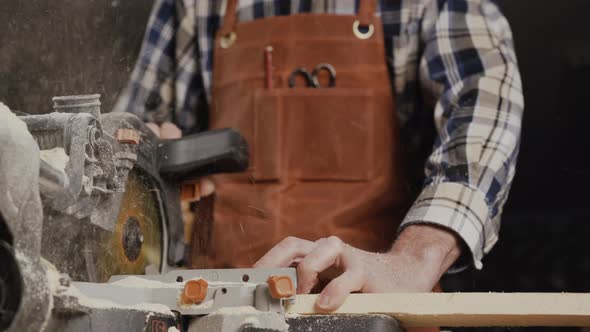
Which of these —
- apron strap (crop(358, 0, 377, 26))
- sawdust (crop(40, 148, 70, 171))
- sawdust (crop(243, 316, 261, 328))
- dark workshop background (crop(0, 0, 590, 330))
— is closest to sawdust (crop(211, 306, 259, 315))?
sawdust (crop(243, 316, 261, 328))

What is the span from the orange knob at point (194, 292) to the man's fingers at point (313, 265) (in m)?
0.15

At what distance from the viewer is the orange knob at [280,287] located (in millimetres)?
845

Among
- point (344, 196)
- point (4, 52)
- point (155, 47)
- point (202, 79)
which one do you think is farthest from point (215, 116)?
point (4, 52)

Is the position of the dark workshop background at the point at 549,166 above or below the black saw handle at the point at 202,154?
below

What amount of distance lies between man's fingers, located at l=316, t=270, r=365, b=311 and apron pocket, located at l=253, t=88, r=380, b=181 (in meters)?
0.53

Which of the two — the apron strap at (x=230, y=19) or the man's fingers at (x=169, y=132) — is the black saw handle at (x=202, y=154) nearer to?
the man's fingers at (x=169, y=132)

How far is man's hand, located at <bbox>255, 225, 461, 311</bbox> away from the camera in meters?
0.97

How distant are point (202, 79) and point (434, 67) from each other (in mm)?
556

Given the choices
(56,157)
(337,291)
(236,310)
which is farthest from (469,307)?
(56,157)

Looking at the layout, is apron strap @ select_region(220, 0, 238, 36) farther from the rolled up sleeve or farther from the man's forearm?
the man's forearm

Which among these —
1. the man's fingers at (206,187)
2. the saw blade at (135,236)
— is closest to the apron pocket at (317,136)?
the man's fingers at (206,187)

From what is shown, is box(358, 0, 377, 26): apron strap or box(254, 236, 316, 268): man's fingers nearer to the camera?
box(254, 236, 316, 268): man's fingers

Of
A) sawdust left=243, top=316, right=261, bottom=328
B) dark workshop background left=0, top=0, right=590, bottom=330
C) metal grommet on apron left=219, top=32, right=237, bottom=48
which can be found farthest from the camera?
dark workshop background left=0, top=0, right=590, bottom=330

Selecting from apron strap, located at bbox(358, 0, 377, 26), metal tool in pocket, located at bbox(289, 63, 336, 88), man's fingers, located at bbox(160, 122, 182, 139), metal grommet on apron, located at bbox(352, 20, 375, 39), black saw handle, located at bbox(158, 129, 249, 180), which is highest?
apron strap, located at bbox(358, 0, 377, 26)
